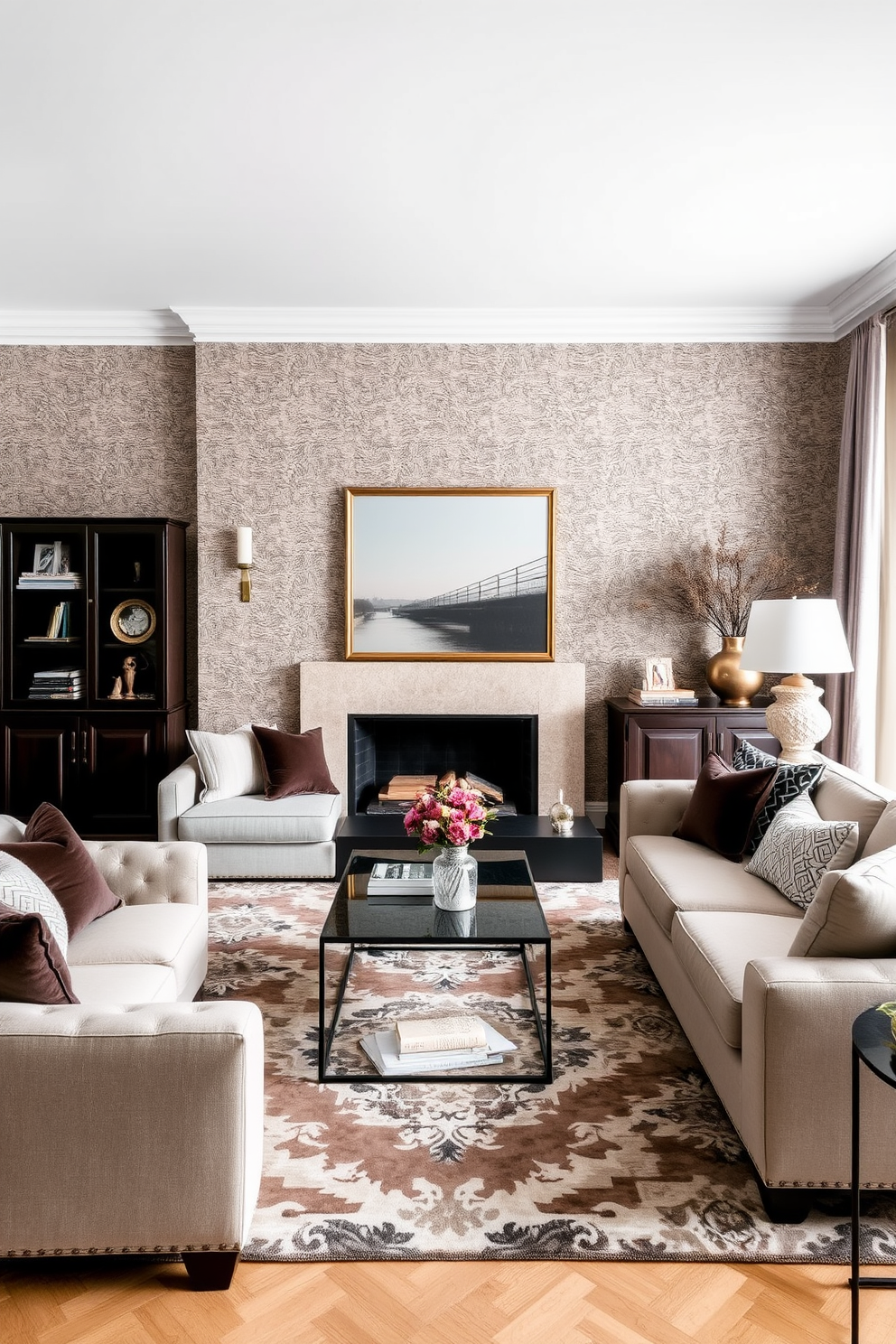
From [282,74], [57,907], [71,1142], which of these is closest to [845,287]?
[282,74]

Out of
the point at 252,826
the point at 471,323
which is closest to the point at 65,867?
the point at 252,826

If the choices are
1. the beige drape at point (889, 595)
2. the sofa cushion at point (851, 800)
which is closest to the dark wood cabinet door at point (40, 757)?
the sofa cushion at point (851, 800)

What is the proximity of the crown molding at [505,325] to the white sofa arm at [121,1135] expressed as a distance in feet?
13.9

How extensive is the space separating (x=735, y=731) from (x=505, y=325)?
2.57 m

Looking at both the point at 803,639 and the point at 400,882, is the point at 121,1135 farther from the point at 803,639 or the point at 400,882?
the point at 803,639

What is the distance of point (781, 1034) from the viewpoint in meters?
1.89

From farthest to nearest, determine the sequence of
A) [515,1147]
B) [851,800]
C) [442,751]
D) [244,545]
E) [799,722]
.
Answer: [442,751]
[244,545]
[799,722]
[851,800]
[515,1147]

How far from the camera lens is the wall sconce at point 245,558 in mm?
5023

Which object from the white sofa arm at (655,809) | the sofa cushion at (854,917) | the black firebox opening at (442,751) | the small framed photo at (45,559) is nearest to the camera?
the sofa cushion at (854,917)

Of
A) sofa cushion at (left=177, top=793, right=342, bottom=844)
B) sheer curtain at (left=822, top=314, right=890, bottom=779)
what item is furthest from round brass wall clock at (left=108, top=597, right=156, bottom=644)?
sheer curtain at (left=822, top=314, right=890, bottom=779)

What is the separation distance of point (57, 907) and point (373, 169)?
2.81 meters

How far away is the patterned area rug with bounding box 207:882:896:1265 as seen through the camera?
1885 millimetres

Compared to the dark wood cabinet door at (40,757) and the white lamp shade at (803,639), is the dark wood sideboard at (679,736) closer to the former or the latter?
the white lamp shade at (803,639)

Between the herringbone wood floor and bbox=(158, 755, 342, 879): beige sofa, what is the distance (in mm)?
2536
